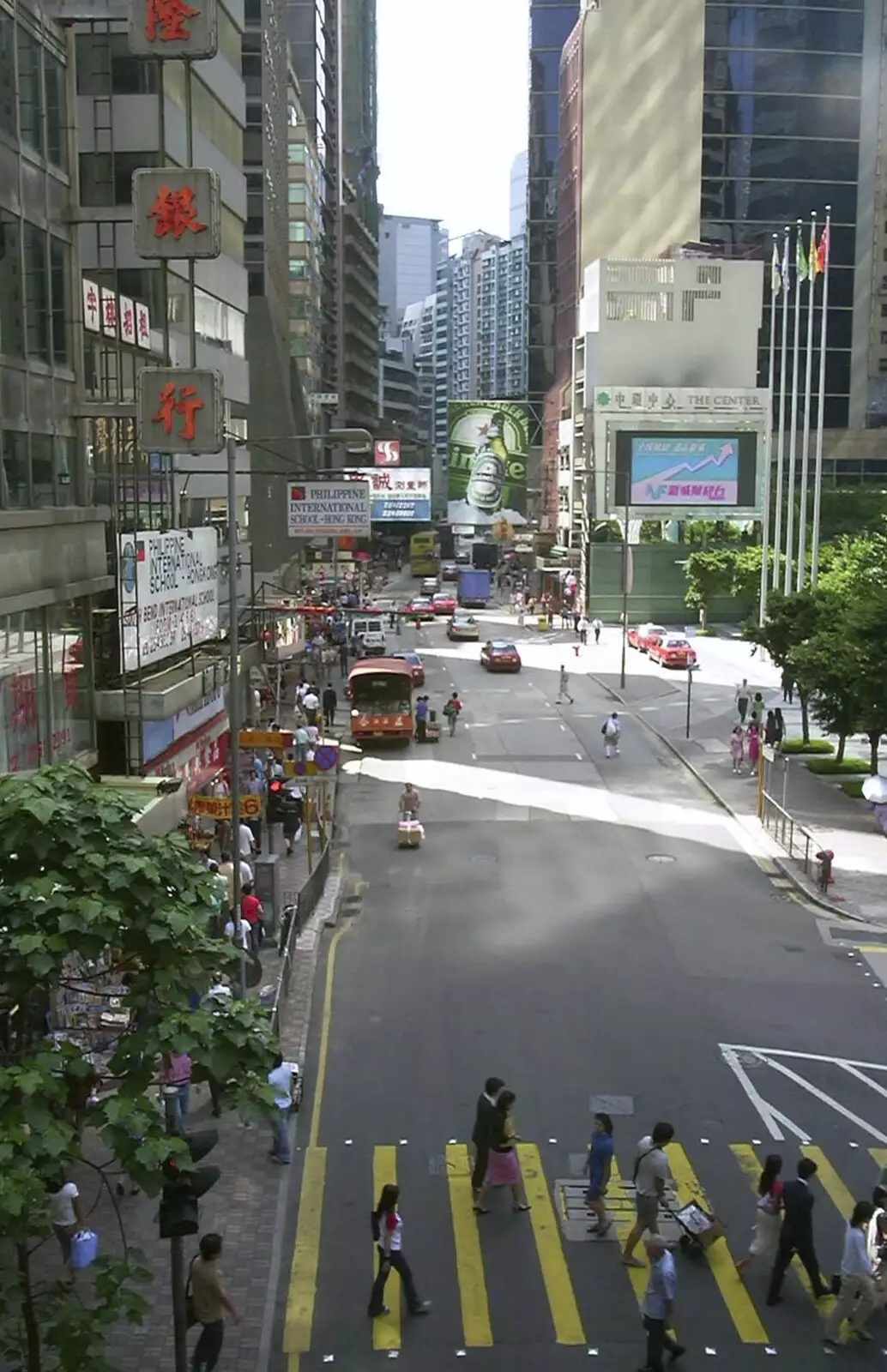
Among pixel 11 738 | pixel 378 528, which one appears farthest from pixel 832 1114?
pixel 378 528

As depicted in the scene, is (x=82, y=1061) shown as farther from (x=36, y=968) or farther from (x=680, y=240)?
(x=680, y=240)

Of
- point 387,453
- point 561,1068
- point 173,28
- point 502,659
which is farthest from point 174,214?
point 387,453

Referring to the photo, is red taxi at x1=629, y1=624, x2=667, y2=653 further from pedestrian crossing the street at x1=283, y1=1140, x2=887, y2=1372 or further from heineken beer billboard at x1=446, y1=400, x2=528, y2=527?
pedestrian crossing the street at x1=283, y1=1140, x2=887, y2=1372

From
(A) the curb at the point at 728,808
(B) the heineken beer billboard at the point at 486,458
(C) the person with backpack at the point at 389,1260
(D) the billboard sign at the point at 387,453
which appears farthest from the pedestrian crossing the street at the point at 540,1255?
(B) the heineken beer billboard at the point at 486,458

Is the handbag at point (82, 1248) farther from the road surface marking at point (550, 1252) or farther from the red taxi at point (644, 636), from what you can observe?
the red taxi at point (644, 636)

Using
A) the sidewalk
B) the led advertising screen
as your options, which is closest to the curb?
the sidewalk

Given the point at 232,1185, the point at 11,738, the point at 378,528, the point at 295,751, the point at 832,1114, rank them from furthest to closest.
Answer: the point at 378,528
the point at 295,751
the point at 11,738
the point at 832,1114
the point at 232,1185
